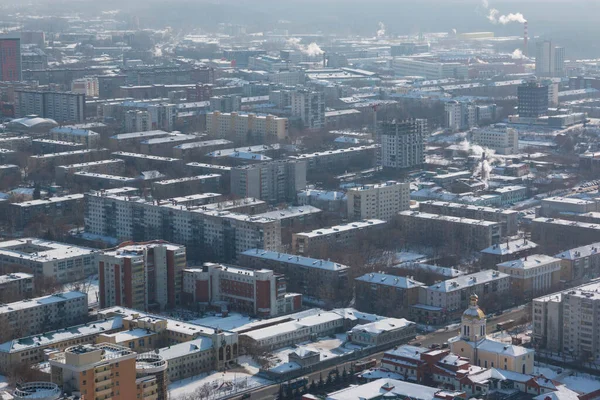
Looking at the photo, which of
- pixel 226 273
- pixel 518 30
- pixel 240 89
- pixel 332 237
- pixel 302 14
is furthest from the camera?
pixel 302 14

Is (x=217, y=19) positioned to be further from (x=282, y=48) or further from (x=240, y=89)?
(x=240, y=89)

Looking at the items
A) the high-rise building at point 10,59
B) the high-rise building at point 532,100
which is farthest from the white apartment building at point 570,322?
the high-rise building at point 10,59

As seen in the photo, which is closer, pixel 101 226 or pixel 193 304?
pixel 193 304

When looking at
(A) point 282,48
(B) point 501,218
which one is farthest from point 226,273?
(A) point 282,48

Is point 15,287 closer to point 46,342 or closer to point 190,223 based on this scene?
point 46,342

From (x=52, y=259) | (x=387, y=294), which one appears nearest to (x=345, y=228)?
(x=387, y=294)

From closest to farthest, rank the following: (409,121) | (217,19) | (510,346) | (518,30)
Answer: (510,346)
(409,121)
(518,30)
(217,19)

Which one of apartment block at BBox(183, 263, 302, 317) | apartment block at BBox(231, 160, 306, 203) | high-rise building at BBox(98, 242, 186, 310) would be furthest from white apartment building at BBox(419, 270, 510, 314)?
apartment block at BBox(231, 160, 306, 203)

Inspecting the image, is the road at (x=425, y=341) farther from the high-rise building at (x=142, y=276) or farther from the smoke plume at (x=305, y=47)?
the smoke plume at (x=305, y=47)
